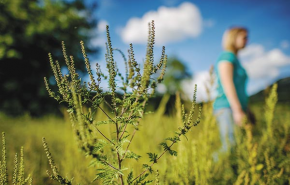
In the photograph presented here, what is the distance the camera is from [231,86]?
3.01 metres

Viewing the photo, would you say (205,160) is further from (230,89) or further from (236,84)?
(236,84)

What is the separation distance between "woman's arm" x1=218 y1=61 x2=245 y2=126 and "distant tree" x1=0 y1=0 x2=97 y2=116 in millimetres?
11010

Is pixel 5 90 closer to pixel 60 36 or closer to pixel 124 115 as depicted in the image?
pixel 60 36

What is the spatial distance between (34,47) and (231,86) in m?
13.8

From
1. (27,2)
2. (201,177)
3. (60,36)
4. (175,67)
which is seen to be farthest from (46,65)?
(175,67)

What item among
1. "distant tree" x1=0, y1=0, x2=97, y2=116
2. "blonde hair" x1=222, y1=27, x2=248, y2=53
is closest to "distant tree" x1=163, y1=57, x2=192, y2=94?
"distant tree" x1=0, y1=0, x2=97, y2=116

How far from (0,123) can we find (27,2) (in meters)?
9.49

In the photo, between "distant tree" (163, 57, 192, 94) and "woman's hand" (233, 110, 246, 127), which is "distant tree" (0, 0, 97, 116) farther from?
"distant tree" (163, 57, 192, 94)

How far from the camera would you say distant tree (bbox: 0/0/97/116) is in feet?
37.0

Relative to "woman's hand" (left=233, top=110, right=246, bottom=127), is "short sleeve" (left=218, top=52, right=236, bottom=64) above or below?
above

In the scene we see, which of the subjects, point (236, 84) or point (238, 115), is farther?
point (236, 84)

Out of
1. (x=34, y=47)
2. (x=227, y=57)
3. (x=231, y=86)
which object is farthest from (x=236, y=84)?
(x=34, y=47)

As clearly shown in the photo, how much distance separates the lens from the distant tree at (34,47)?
11.3 m

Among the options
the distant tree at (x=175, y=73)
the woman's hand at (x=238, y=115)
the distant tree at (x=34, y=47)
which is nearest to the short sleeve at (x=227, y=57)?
the woman's hand at (x=238, y=115)
